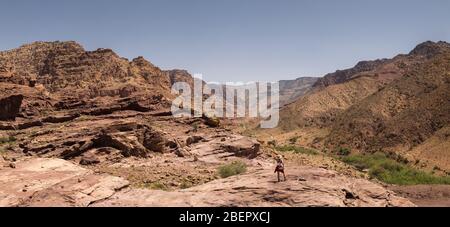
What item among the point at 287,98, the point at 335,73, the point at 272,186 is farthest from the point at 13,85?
the point at 287,98

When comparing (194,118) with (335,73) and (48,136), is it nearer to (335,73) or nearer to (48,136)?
(48,136)

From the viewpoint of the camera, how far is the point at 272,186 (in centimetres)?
1236

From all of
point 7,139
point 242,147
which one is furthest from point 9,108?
point 242,147

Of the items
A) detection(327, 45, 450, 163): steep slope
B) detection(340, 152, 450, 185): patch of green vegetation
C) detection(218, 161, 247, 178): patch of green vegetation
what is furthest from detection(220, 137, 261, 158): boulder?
detection(327, 45, 450, 163): steep slope

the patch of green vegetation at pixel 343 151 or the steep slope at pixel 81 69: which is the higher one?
the steep slope at pixel 81 69

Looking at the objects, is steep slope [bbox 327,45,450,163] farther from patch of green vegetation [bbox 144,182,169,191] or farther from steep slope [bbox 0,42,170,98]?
patch of green vegetation [bbox 144,182,169,191]

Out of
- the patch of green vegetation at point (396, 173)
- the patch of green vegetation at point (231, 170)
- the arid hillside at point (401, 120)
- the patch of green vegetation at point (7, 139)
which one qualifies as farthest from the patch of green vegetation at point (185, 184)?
the arid hillside at point (401, 120)

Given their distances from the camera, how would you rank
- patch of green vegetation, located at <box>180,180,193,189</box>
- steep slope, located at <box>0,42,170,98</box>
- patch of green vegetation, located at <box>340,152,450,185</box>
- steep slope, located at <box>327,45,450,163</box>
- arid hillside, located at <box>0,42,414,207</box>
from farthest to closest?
1. steep slope, located at <box>0,42,170,98</box>
2. steep slope, located at <box>327,45,450,163</box>
3. patch of green vegetation, located at <box>340,152,450,185</box>
4. patch of green vegetation, located at <box>180,180,193,189</box>
5. arid hillside, located at <box>0,42,414,207</box>

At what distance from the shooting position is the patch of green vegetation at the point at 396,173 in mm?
32375

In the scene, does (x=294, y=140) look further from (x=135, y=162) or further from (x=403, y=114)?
(x=135, y=162)

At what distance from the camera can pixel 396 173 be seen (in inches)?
1393

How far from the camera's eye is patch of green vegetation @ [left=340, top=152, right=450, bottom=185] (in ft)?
106

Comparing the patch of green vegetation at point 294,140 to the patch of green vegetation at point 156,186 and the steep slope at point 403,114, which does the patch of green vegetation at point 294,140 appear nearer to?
the steep slope at point 403,114

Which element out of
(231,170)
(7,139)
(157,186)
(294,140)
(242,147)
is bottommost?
(294,140)
